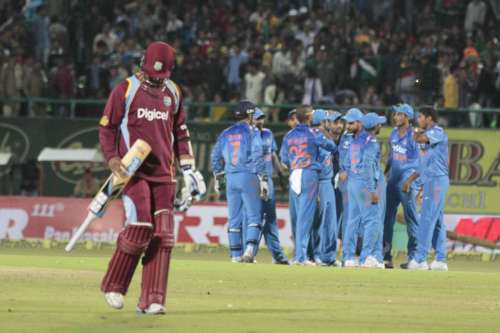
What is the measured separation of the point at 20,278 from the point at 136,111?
4.62m

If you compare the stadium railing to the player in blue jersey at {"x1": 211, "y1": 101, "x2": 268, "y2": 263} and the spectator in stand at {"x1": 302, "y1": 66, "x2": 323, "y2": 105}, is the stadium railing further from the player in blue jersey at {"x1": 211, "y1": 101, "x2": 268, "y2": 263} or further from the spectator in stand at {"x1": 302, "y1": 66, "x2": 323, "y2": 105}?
the player in blue jersey at {"x1": 211, "y1": 101, "x2": 268, "y2": 263}

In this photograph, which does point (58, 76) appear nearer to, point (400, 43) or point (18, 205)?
point (18, 205)

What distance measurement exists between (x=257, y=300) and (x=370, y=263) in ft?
22.5

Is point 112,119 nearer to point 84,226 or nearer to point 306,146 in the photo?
point 84,226

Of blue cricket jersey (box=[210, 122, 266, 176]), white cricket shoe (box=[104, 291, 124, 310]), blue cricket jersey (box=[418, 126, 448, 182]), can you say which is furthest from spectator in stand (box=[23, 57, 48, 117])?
white cricket shoe (box=[104, 291, 124, 310])

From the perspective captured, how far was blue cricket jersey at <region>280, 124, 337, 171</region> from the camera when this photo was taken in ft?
70.7

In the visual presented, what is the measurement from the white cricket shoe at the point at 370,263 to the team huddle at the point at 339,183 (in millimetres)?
15

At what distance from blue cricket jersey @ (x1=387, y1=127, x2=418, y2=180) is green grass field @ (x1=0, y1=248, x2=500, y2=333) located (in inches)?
121

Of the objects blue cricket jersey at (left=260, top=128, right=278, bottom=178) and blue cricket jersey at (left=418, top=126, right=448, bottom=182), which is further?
blue cricket jersey at (left=260, top=128, right=278, bottom=178)

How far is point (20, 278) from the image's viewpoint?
661 inches

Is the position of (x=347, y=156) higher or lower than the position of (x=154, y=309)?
higher

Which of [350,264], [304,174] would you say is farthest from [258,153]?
[350,264]

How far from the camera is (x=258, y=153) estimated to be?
21984 mm

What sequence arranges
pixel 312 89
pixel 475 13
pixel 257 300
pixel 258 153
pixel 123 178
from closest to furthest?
pixel 123 178
pixel 257 300
pixel 258 153
pixel 312 89
pixel 475 13
